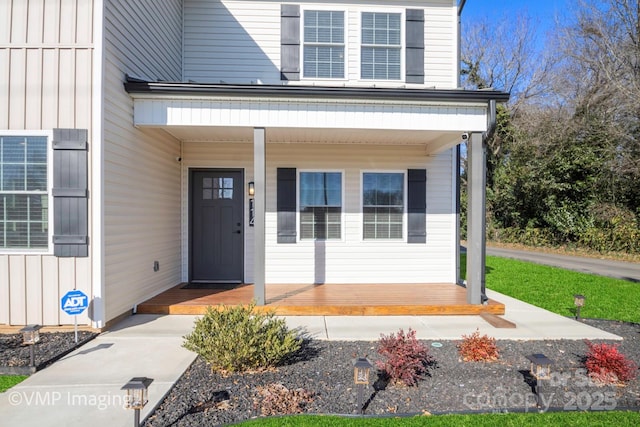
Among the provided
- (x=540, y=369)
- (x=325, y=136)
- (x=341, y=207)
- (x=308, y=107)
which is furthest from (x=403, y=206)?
(x=540, y=369)

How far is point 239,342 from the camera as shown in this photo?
3162 mm

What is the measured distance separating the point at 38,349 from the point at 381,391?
3406 mm

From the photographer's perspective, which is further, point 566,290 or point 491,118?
point 566,290

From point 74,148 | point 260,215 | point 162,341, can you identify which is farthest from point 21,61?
point 162,341

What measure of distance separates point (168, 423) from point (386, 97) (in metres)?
4.30

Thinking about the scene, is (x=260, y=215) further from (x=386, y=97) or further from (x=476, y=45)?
(x=476, y=45)

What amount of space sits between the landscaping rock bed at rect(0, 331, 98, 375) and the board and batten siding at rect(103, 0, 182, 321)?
47cm

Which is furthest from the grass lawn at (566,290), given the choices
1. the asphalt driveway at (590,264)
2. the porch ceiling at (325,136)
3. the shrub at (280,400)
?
the shrub at (280,400)

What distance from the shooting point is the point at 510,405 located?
107 inches

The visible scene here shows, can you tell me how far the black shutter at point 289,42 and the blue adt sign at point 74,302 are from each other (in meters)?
4.87

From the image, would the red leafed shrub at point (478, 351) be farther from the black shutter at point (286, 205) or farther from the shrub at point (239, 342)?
the black shutter at point (286, 205)

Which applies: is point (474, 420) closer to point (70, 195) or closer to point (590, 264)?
point (70, 195)

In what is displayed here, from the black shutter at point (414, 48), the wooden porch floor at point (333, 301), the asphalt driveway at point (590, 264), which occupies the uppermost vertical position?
the black shutter at point (414, 48)

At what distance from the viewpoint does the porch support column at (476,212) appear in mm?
5047
